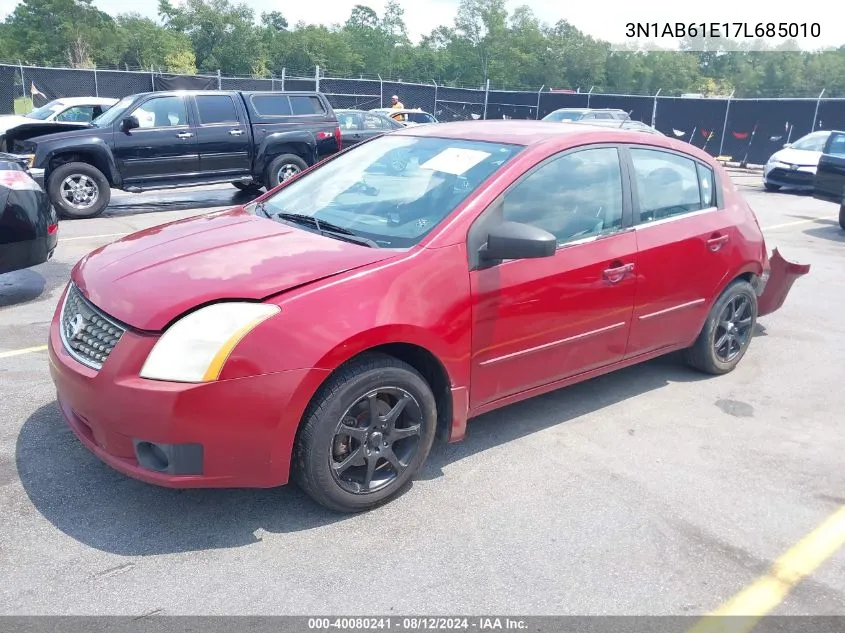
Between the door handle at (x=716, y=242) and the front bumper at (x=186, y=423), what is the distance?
9.52 ft

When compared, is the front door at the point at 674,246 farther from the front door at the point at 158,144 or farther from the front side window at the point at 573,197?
the front door at the point at 158,144

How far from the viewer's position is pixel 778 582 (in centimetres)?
286

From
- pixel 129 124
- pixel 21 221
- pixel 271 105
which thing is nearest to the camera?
pixel 21 221

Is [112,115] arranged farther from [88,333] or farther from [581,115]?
[581,115]

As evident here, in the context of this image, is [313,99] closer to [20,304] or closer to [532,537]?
[20,304]

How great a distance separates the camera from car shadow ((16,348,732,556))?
2.96 m

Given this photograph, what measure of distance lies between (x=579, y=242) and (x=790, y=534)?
1.67 m

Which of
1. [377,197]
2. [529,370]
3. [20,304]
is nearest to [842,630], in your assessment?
[529,370]

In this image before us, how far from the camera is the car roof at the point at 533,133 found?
3914 millimetres

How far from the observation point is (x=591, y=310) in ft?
12.8

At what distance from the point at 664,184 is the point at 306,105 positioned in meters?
9.54

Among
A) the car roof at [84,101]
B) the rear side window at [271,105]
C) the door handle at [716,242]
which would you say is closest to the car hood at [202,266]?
the door handle at [716,242]

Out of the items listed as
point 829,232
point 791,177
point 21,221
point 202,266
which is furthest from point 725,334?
point 791,177

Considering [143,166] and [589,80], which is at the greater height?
[589,80]
